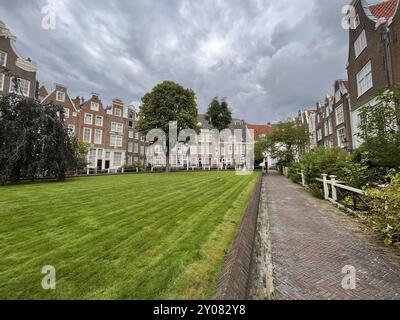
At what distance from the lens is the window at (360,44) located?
51.7 ft

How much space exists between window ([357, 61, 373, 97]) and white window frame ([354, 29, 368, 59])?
1.58 meters

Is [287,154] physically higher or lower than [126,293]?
higher

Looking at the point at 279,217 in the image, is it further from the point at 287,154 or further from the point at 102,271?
the point at 287,154

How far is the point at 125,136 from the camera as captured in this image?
4228 cm

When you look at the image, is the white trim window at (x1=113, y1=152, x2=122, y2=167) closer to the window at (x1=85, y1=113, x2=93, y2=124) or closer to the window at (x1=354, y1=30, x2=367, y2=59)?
the window at (x1=85, y1=113, x2=93, y2=124)

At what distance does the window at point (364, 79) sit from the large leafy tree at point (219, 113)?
3025 centimetres

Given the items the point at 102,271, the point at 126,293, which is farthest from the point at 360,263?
the point at 102,271

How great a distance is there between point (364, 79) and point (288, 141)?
1302 cm

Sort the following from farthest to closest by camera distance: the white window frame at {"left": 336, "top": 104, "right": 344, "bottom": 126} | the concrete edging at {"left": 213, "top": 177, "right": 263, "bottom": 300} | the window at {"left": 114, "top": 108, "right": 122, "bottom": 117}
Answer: the window at {"left": 114, "top": 108, "right": 122, "bottom": 117}
the white window frame at {"left": 336, "top": 104, "right": 344, "bottom": 126}
the concrete edging at {"left": 213, "top": 177, "right": 263, "bottom": 300}

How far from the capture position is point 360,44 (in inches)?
645

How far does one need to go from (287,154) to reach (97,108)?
3479 cm

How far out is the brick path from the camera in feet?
8.71

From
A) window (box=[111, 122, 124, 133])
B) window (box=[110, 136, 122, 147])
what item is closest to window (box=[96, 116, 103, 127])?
window (box=[111, 122, 124, 133])

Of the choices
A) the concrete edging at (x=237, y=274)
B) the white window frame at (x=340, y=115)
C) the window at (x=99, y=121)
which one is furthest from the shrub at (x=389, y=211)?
the window at (x=99, y=121)
